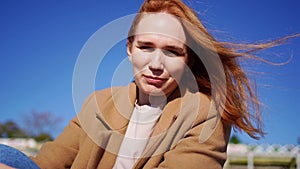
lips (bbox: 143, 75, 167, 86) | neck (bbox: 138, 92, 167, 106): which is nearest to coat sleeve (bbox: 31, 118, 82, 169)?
neck (bbox: 138, 92, 167, 106)

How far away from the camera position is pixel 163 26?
2.09 meters

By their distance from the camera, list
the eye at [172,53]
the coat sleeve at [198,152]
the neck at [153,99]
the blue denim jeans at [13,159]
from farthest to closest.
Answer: the neck at [153,99] → the eye at [172,53] → the coat sleeve at [198,152] → the blue denim jeans at [13,159]

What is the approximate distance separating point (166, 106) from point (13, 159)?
79 cm

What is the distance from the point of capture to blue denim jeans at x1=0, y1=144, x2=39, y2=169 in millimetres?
1647

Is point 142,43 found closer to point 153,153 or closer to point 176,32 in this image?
point 176,32

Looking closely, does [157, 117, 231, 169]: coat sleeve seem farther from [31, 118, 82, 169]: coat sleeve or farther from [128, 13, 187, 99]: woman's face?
[31, 118, 82, 169]: coat sleeve

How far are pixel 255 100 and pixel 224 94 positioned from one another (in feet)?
0.65

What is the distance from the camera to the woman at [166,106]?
2.05 m

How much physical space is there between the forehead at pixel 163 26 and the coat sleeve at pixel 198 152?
0.43 m

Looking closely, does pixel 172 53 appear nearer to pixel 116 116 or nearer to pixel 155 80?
pixel 155 80

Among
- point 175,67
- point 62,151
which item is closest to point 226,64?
point 175,67

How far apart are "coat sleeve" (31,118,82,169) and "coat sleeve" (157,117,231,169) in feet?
1.83

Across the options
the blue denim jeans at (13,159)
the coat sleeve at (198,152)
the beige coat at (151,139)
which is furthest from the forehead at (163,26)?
the blue denim jeans at (13,159)

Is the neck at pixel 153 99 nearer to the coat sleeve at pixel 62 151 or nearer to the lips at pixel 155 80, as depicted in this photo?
the lips at pixel 155 80
